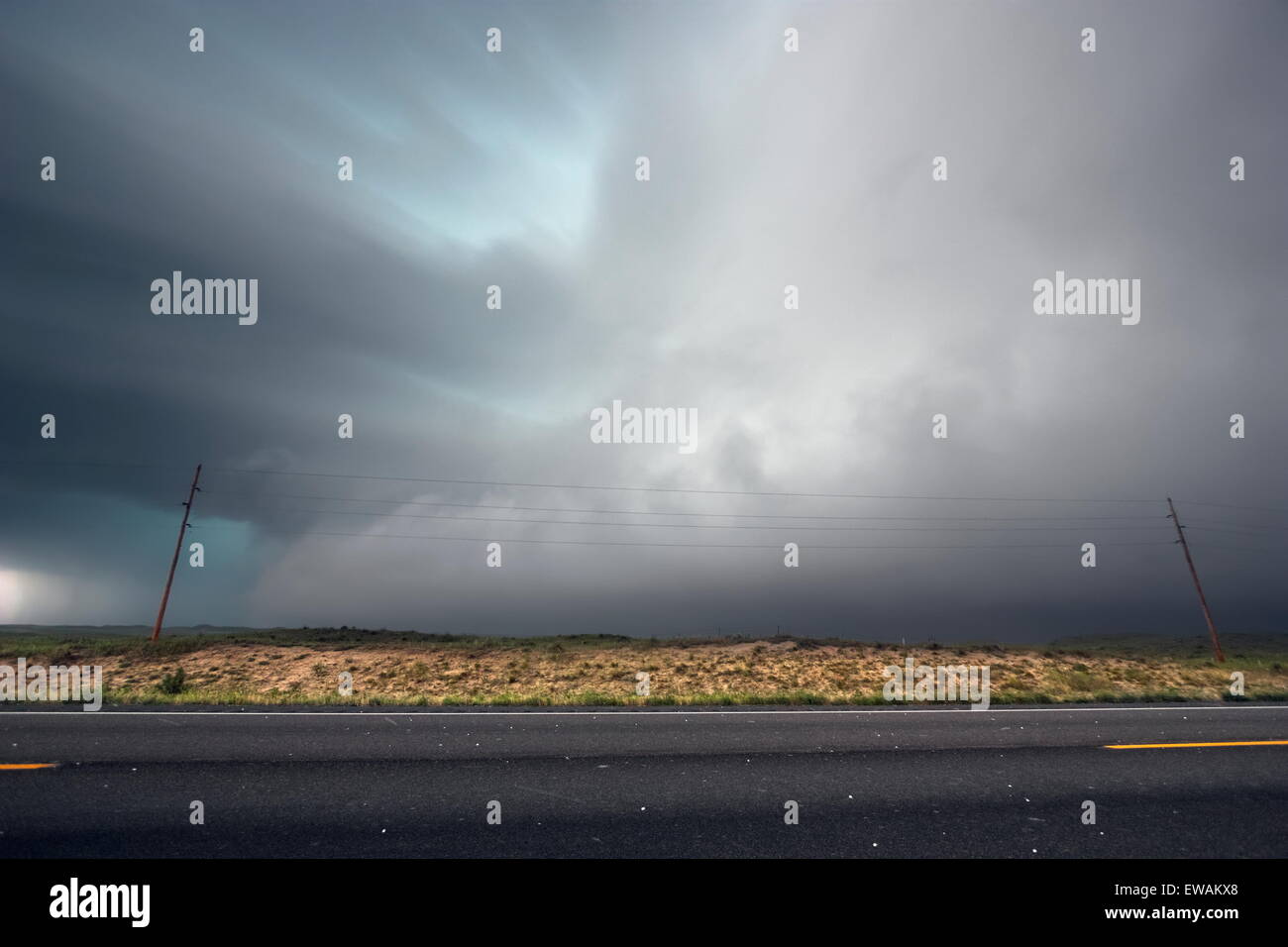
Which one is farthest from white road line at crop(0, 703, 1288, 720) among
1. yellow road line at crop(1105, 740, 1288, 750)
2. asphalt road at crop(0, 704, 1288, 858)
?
yellow road line at crop(1105, 740, 1288, 750)

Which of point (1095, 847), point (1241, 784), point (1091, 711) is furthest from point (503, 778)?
point (1091, 711)

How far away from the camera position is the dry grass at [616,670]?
68.5 feet

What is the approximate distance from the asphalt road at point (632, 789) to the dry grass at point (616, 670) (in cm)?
590

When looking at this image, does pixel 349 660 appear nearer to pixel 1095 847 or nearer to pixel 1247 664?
pixel 1095 847

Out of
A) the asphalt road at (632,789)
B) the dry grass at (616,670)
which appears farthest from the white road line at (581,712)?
the dry grass at (616,670)

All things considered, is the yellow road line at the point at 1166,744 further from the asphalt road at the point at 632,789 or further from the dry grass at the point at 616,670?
the dry grass at the point at 616,670

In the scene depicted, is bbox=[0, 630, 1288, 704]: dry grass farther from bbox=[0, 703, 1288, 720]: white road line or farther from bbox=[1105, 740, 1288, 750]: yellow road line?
bbox=[1105, 740, 1288, 750]: yellow road line

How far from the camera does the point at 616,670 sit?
95.5 ft

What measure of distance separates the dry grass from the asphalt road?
19.4ft
